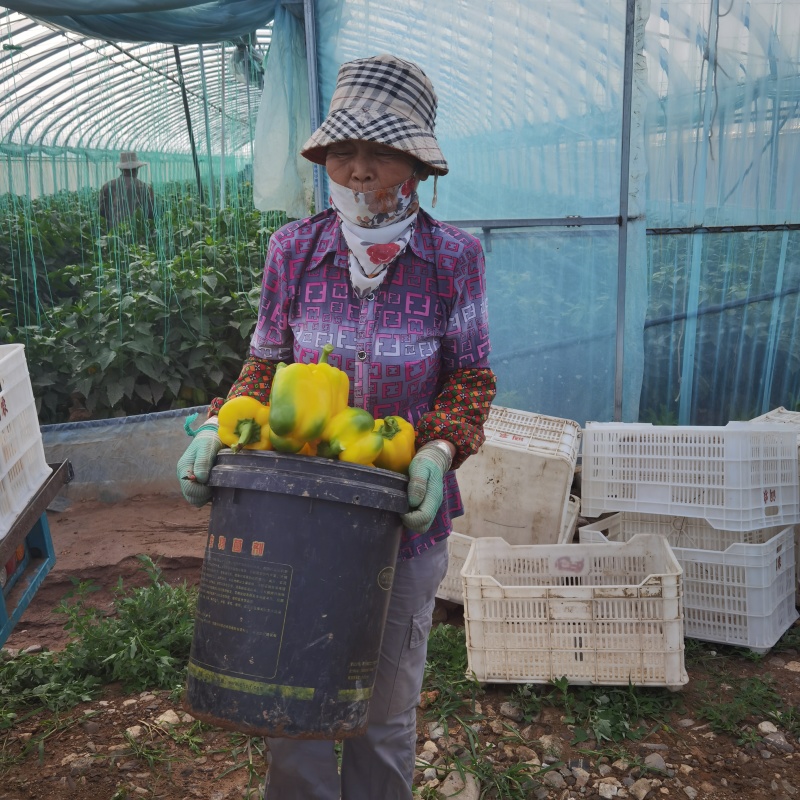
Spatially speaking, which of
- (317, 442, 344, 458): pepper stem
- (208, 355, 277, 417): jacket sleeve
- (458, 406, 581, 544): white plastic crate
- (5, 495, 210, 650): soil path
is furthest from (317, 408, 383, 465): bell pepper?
(5, 495, 210, 650): soil path

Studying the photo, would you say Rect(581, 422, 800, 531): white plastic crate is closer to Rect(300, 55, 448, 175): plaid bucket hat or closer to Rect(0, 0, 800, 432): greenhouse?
Rect(0, 0, 800, 432): greenhouse

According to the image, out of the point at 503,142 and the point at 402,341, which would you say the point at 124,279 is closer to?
the point at 503,142

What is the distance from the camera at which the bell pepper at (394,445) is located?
5.67 ft

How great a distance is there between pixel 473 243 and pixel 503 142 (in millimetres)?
2931

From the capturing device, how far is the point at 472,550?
3.29m

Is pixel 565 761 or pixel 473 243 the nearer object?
pixel 473 243

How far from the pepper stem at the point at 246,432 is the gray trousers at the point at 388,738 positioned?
1.60 feet

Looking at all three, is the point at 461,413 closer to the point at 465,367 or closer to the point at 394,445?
the point at 465,367

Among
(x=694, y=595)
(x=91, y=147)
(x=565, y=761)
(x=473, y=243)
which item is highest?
(x=91, y=147)

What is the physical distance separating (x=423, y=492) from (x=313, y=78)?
3765mm

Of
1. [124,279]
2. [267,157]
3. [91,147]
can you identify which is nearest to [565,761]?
[267,157]

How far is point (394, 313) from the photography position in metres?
1.89

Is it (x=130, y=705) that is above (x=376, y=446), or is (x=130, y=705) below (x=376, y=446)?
below

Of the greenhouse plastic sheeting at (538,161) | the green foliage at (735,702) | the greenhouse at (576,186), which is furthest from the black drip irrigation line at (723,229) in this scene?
the green foliage at (735,702)
